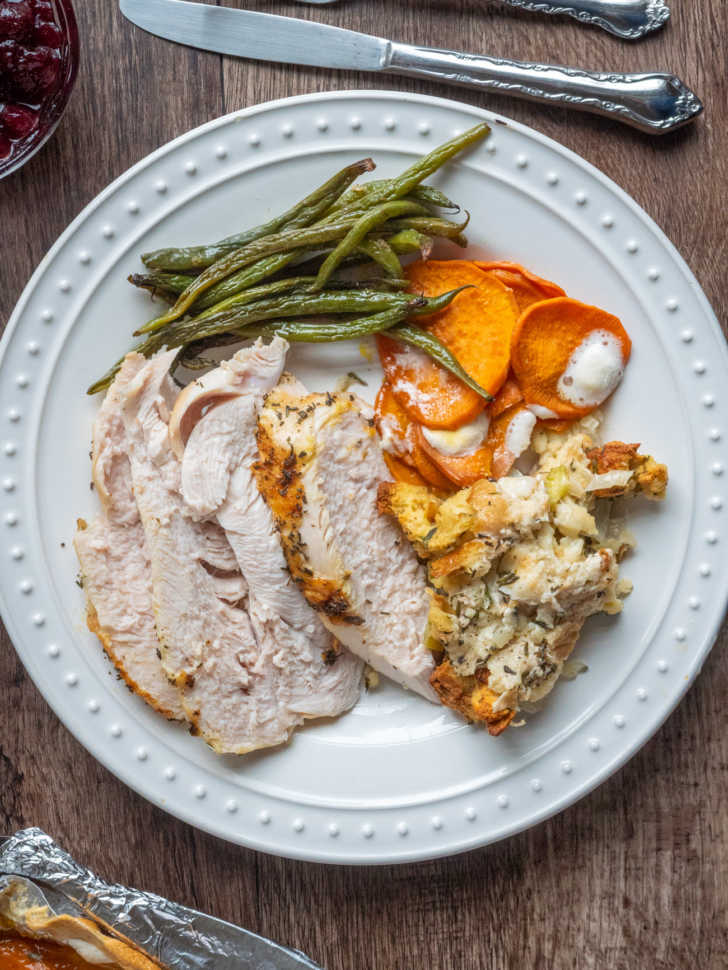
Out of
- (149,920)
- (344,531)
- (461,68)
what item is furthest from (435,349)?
(149,920)

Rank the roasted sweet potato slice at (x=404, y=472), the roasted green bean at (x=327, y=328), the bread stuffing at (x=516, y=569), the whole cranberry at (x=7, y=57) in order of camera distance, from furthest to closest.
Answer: the roasted sweet potato slice at (x=404, y=472) → the roasted green bean at (x=327, y=328) → the whole cranberry at (x=7, y=57) → the bread stuffing at (x=516, y=569)

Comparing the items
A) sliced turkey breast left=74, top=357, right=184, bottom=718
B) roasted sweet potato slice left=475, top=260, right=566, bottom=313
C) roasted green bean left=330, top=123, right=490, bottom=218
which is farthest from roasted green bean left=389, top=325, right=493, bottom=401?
sliced turkey breast left=74, top=357, right=184, bottom=718

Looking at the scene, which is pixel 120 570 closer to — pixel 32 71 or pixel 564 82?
pixel 32 71

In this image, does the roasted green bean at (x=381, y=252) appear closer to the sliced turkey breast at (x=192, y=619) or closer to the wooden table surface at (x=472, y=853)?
the wooden table surface at (x=472, y=853)

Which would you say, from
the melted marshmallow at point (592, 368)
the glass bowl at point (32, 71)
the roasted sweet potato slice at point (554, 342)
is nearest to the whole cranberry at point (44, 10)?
the glass bowl at point (32, 71)

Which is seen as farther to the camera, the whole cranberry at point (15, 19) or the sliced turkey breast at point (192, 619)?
the sliced turkey breast at point (192, 619)

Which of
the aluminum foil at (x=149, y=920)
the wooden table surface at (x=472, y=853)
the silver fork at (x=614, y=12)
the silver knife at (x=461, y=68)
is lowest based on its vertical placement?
the aluminum foil at (x=149, y=920)
